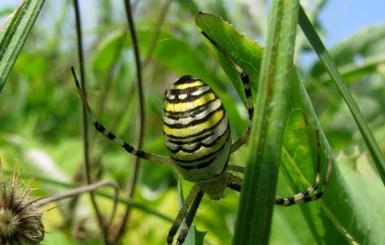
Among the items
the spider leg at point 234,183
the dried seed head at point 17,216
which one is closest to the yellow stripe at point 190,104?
the dried seed head at point 17,216

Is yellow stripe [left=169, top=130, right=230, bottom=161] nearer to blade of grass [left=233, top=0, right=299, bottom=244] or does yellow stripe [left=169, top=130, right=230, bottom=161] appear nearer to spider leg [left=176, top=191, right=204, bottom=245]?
spider leg [left=176, top=191, right=204, bottom=245]

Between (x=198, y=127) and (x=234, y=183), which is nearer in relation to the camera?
(x=198, y=127)

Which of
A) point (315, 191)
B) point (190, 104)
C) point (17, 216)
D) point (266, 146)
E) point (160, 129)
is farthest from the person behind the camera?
point (160, 129)

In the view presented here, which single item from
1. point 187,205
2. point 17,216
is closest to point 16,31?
point 17,216

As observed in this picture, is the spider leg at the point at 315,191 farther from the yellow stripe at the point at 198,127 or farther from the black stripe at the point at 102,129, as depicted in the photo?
the black stripe at the point at 102,129

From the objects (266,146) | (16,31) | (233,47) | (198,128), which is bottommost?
(266,146)

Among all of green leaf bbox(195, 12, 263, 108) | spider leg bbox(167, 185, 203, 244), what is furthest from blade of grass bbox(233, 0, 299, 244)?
spider leg bbox(167, 185, 203, 244)

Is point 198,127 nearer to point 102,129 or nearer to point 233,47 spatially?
point 233,47

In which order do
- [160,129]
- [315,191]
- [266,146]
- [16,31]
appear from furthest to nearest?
[160,129] < [315,191] < [16,31] < [266,146]
